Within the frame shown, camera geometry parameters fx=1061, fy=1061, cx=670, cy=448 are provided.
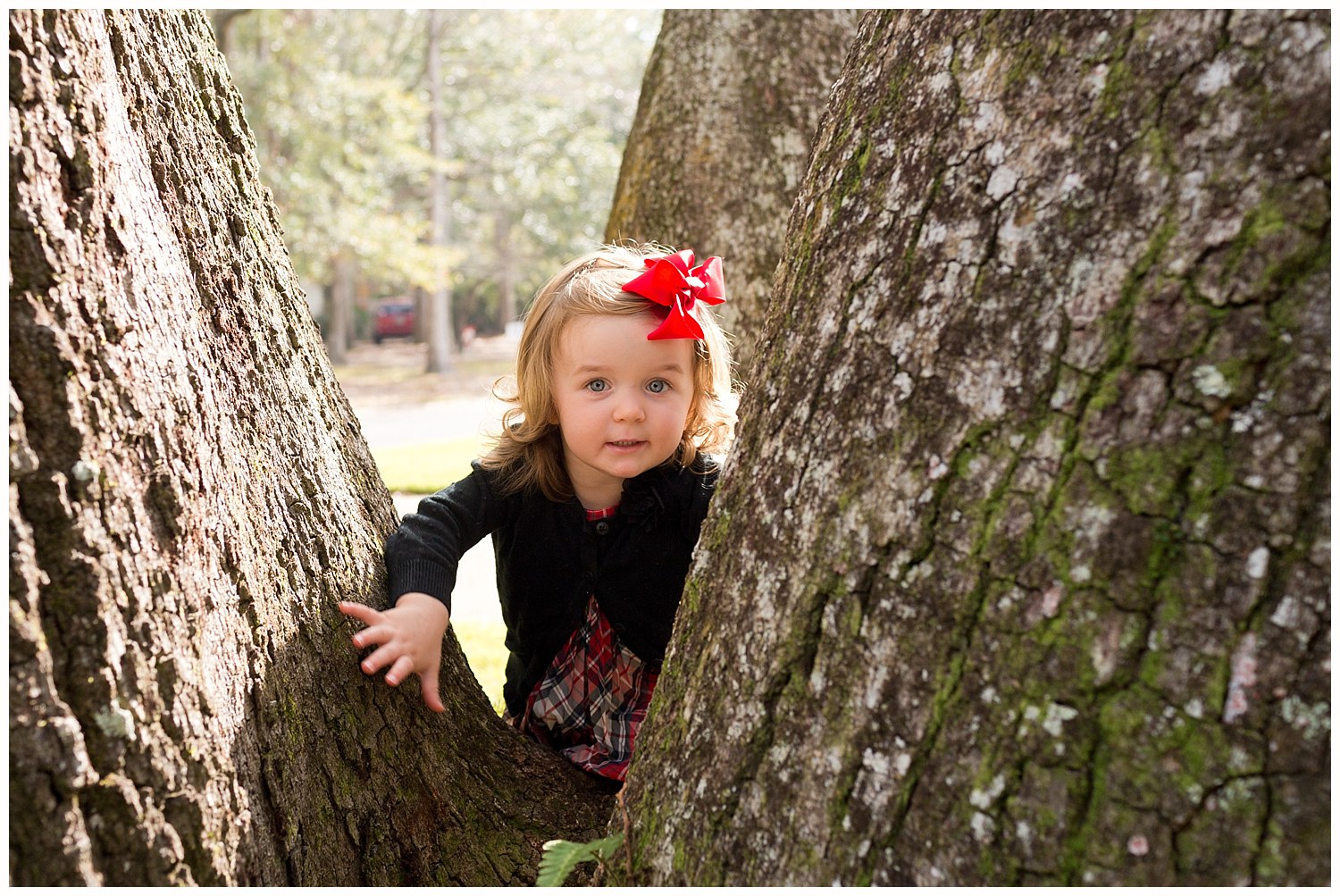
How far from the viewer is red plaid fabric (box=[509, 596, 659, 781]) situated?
2838 millimetres

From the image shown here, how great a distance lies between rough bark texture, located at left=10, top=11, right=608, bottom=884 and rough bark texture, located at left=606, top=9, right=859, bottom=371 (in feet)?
7.80

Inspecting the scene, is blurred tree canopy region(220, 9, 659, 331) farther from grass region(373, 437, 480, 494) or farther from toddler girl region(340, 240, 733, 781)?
toddler girl region(340, 240, 733, 781)

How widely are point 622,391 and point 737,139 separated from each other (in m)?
2.20

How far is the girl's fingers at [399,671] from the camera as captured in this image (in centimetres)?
203

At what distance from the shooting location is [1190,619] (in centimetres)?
120

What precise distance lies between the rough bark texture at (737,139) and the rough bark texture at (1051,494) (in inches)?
111

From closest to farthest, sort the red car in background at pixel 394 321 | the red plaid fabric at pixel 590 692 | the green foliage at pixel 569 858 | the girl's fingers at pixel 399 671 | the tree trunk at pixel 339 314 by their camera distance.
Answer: the green foliage at pixel 569 858
the girl's fingers at pixel 399 671
the red plaid fabric at pixel 590 692
the tree trunk at pixel 339 314
the red car in background at pixel 394 321

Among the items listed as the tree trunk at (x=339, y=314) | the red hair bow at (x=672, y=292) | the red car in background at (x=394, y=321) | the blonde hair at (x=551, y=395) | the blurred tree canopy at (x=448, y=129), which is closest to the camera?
the red hair bow at (x=672, y=292)

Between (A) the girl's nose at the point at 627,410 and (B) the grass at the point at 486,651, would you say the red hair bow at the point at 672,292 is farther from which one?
(B) the grass at the point at 486,651

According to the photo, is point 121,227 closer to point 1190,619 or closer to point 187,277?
point 187,277

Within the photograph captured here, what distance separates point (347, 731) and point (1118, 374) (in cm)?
146

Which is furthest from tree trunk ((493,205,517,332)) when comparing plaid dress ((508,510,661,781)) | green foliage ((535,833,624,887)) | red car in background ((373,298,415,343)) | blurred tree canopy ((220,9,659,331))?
green foliage ((535,833,624,887))

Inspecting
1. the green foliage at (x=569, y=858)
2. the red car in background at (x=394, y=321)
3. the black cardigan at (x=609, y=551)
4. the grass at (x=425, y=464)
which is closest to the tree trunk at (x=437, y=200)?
the grass at (x=425, y=464)

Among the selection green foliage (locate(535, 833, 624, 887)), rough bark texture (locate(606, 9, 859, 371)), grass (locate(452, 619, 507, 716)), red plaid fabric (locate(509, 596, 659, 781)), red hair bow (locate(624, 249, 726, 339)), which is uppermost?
rough bark texture (locate(606, 9, 859, 371))
